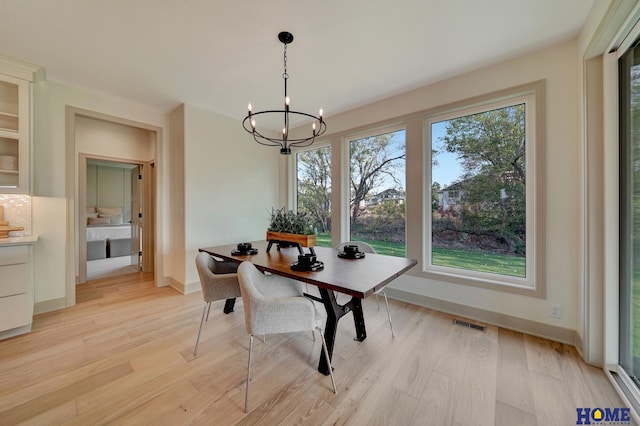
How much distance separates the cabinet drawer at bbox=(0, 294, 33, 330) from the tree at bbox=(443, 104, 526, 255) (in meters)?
4.54

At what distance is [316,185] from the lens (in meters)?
4.16

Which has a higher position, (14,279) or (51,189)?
(51,189)

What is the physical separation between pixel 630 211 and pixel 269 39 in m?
2.98

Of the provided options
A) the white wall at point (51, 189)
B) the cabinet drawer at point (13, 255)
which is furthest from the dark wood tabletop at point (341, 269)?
the white wall at point (51, 189)

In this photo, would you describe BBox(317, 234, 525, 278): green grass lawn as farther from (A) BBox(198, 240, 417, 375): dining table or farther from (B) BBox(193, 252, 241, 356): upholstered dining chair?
(B) BBox(193, 252, 241, 356): upholstered dining chair

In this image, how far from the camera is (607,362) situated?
169 centimetres

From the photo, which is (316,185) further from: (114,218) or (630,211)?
(114,218)

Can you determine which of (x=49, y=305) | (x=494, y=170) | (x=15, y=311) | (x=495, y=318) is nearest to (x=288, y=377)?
(x=495, y=318)

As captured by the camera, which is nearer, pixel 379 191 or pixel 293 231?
pixel 293 231

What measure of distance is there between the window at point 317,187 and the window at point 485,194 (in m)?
1.59

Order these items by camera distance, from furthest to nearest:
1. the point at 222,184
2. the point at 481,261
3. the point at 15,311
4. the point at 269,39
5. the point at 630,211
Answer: the point at 222,184 < the point at 481,261 < the point at 15,311 < the point at 269,39 < the point at 630,211

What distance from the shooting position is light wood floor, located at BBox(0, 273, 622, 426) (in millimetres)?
1382

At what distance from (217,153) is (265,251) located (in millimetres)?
2088

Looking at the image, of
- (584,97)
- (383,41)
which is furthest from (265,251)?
(584,97)
